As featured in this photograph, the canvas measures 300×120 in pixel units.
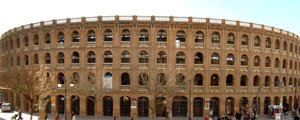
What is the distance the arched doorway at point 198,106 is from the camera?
50344mm

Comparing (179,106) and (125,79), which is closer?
(179,106)

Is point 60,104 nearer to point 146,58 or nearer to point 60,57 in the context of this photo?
point 60,57

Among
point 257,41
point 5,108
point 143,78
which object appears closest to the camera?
point 143,78

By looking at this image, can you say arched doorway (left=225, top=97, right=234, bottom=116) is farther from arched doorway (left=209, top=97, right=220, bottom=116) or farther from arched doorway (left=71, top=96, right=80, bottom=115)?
arched doorway (left=71, top=96, right=80, bottom=115)

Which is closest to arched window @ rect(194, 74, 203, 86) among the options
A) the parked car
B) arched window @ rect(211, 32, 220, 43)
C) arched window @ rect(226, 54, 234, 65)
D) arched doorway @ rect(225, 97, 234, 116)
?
arched window @ rect(226, 54, 234, 65)

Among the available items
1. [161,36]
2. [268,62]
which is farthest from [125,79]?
[268,62]

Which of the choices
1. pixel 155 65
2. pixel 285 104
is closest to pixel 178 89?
pixel 155 65

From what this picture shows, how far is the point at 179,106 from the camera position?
4988cm

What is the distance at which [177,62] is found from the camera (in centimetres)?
5000

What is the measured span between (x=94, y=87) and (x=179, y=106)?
13.0 meters

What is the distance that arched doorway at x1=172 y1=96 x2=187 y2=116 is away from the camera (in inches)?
1959

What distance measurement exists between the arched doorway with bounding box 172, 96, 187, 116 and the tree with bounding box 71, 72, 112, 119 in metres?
9.71

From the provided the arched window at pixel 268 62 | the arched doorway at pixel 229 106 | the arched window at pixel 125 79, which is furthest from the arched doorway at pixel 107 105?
the arched window at pixel 268 62

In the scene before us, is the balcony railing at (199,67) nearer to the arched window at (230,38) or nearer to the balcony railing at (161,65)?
the balcony railing at (161,65)
